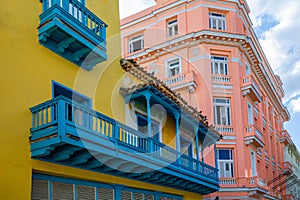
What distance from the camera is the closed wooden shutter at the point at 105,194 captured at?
12.2 metres

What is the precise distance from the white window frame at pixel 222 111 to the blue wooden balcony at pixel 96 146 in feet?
35.2

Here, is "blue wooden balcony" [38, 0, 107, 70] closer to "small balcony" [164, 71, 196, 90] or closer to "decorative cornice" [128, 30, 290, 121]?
"small balcony" [164, 71, 196, 90]

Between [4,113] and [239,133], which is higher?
[239,133]

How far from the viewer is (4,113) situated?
31.5 feet

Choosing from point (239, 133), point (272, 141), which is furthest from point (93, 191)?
point (272, 141)

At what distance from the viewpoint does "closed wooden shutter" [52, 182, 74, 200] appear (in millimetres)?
10570

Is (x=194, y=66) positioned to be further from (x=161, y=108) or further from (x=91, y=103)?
(x=91, y=103)

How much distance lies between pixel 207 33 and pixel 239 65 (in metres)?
2.93

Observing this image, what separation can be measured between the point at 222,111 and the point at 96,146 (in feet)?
54.6

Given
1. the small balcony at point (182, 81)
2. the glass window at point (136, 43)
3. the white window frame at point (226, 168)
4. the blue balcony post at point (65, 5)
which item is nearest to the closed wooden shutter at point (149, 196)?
the blue balcony post at point (65, 5)

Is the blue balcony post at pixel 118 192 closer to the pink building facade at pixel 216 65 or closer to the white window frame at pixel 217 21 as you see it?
the pink building facade at pixel 216 65

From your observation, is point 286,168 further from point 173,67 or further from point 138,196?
point 138,196

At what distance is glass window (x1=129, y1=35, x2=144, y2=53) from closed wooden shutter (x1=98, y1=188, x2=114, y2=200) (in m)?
17.7

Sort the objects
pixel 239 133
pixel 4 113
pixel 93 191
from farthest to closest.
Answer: pixel 239 133, pixel 93 191, pixel 4 113
